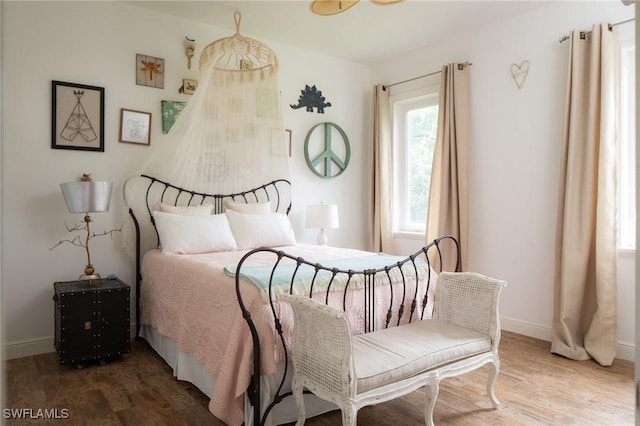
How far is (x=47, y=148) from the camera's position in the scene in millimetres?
3289

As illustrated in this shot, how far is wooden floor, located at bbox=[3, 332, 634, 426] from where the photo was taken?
2.33m

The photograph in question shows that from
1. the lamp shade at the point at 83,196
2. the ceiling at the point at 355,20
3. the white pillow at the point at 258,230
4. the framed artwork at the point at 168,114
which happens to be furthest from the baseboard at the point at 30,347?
the ceiling at the point at 355,20

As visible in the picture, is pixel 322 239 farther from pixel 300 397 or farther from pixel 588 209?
pixel 300 397

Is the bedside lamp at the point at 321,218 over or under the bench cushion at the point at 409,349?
over

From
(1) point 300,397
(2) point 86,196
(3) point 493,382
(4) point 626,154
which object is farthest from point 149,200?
(4) point 626,154

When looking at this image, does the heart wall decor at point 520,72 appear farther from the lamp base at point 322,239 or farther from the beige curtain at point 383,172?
the lamp base at point 322,239

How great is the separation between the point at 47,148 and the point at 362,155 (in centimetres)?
318

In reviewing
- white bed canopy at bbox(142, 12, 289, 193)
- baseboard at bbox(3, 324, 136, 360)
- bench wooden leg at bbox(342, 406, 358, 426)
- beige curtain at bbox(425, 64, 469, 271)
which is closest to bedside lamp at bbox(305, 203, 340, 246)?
white bed canopy at bbox(142, 12, 289, 193)

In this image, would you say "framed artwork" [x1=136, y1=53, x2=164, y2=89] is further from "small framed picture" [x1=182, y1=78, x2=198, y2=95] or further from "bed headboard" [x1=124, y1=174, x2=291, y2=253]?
"bed headboard" [x1=124, y1=174, x2=291, y2=253]

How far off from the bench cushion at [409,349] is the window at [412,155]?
2.45 meters

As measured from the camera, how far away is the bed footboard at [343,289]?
2.09 meters

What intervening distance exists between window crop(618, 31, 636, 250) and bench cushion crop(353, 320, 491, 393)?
1709 mm

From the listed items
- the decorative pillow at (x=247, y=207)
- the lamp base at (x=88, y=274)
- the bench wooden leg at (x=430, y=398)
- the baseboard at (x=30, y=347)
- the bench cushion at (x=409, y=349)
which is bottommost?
the baseboard at (x=30, y=347)

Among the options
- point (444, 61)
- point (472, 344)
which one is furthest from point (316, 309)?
point (444, 61)
